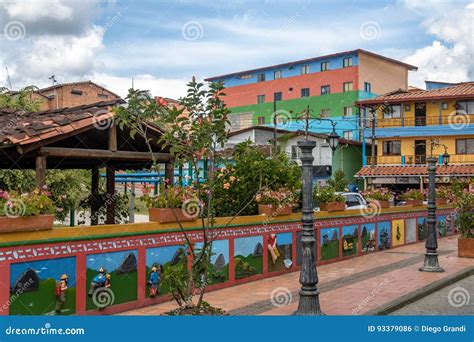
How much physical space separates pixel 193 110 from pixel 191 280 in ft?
6.48

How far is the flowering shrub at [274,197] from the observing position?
12.0 m

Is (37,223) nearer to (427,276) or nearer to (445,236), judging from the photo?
(427,276)

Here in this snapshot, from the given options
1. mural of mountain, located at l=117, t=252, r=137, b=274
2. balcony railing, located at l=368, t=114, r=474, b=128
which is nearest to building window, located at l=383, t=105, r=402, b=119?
balcony railing, located at l=368, t=114, r=474, b=128

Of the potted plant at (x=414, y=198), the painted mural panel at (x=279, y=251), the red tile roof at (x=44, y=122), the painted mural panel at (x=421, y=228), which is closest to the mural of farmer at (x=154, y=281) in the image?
the red tile roof at (x=44, y=122)

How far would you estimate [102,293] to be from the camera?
8.05 meters

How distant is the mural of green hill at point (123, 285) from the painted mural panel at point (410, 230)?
40.5 ft

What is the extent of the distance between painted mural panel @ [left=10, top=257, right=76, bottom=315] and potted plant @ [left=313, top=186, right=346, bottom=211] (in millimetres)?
7824

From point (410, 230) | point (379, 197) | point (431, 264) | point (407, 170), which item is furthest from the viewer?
point (407, 170)

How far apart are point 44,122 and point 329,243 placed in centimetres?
754

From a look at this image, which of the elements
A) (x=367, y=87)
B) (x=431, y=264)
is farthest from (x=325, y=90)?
(x=431, y=264)

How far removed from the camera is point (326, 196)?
1425 cm

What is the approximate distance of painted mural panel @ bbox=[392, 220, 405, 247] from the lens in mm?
17720

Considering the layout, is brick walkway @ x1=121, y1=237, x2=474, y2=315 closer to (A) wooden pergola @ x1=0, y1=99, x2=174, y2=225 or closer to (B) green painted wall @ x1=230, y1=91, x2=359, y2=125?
(A) wooden pergola @ x1=0, y1=99, x2=174, y2=225

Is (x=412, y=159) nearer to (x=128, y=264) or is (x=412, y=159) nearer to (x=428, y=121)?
(x=428, y=121)
